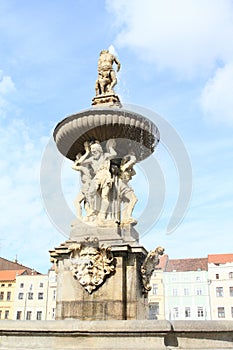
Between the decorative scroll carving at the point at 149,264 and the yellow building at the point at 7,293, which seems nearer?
the decorative scroll carving at the point at 149,264

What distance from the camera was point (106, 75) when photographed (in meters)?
9.75

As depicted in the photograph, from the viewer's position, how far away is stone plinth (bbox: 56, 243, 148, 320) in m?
7.18

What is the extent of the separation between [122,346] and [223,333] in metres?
1.24

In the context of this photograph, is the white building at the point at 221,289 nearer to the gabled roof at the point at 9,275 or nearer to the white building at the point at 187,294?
the white building at the point at 187,294

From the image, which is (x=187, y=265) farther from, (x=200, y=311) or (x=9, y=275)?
(x=9, y=275)

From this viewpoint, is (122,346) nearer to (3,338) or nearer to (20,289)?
(3,338)

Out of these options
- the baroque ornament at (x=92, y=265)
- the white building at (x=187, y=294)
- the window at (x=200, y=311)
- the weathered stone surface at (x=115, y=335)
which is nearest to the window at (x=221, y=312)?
the white building at (x=187, y=294)

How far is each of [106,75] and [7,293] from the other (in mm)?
48202

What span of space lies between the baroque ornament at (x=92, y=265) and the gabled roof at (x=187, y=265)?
4278cm

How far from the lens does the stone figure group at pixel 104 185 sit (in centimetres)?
826

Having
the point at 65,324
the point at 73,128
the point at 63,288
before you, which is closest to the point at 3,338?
the point at 65,324

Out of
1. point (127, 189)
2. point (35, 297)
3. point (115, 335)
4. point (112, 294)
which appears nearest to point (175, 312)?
point (35, 297)

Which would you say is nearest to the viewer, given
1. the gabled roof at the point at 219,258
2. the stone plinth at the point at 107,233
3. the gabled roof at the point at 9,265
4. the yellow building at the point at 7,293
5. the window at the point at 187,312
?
the stone plinth at the point at 107,233

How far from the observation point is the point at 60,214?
326 inches
